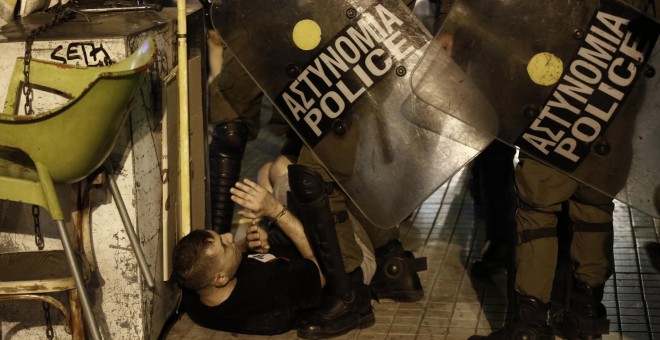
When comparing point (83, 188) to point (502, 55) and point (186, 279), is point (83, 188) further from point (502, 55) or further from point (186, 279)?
point (502, 55)

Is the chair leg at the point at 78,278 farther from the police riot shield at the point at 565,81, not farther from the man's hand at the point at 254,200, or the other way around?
the police riot shield at the point at 565,81

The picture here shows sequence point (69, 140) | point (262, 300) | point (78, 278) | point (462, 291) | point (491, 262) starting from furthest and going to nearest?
point (491, 262) < point (462, 291) < point (262, 300) < point (78, 278) < point (69, 140)

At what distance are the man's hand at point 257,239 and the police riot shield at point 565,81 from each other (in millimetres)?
1254

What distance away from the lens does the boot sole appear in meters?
5.61

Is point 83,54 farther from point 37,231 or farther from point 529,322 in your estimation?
point 529,322

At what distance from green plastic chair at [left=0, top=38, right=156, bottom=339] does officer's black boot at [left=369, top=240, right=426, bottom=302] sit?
177 centimetres

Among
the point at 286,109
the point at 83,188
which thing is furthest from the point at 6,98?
the point at 286,109

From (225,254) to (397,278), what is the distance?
3.30ft

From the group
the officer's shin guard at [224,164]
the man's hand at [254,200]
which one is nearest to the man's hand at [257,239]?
the man's hand at [254,200]

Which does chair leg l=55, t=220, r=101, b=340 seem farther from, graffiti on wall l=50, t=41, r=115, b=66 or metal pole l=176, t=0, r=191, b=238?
metal pole l=176, t=0, r=191, b=238

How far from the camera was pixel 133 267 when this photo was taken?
5.14 m

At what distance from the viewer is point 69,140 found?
4.42 metres

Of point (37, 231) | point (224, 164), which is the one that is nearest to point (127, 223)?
point (37, 231)

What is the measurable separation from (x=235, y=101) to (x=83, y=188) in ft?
4.74
